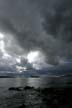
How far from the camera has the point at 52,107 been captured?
46.8 meters

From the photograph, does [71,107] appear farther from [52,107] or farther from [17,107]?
[17,107]

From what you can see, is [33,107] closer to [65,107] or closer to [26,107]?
[26,107]

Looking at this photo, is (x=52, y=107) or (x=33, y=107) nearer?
(x=52, y=107)

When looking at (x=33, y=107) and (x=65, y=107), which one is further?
(x=33, y=107)

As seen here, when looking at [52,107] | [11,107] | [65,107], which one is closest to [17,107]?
[11,107]

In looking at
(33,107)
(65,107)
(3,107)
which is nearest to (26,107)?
(33,107)

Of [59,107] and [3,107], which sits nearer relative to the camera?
[59,107]

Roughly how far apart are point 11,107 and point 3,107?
8.72 feet

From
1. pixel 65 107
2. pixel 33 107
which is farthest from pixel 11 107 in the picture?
pixel 65 107

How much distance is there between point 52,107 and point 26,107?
8.40 meters

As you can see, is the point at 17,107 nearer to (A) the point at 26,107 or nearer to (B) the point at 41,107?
(A) the point at 26,107

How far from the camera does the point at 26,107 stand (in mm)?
49219

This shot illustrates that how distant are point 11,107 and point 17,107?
2.59 meters

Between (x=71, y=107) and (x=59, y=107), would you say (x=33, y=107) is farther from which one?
(x=71, y=107)
